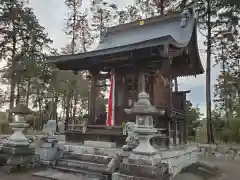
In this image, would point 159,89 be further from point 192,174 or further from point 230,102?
point 230,102

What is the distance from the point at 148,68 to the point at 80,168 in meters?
4.57

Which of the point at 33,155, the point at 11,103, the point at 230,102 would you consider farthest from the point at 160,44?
the point at 230,102

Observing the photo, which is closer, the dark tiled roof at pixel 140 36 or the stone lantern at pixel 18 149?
the stone lantern at pixel 18 149

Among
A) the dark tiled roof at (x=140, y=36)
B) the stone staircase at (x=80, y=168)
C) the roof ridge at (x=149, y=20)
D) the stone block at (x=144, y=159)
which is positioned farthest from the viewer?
the roof ridge at (x=149, y=20)

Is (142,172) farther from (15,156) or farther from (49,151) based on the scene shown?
(15,156)

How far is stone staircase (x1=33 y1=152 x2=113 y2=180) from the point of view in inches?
262

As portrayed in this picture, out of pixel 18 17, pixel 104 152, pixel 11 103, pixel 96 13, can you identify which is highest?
pixel 96 13

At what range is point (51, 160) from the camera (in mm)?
7938

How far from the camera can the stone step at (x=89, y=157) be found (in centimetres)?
702

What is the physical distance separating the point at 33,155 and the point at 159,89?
538cm

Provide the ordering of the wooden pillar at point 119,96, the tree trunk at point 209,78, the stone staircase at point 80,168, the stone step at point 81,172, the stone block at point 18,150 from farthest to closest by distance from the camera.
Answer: the tree trunk at point 209,78, the wooden pillar at point 119,96, the stone block at point 18,150, the stone staircase at point 80,168, the stone step at point 81,172

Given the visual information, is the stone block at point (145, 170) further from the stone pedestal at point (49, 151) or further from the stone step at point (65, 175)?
the stone pedestal at point (49, 151)

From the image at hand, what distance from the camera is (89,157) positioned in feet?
24.1

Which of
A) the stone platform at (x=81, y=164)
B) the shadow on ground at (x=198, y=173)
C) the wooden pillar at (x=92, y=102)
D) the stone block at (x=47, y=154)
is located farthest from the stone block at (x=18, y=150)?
the shadow on ground at (x=198, y=173)
